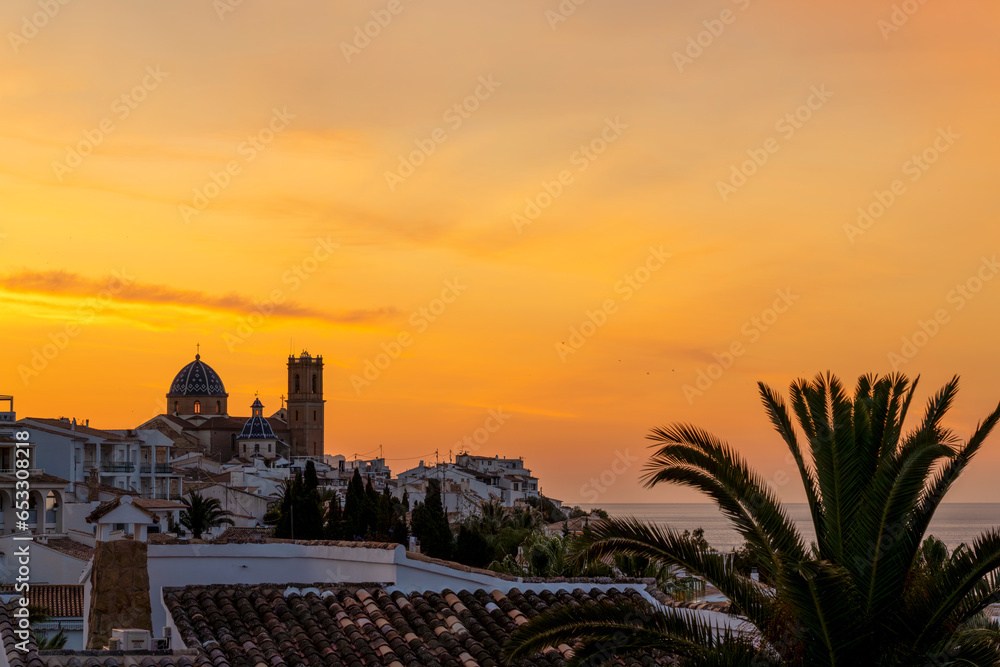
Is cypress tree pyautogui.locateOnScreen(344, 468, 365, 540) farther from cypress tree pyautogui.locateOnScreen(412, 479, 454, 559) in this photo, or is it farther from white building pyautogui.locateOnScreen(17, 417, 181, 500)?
white building pyautogui.locateOnScreen(17, 417, 181, 500)

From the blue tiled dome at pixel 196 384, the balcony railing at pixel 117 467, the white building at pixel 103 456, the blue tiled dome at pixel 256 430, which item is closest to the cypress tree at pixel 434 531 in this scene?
the white building at pixel 103 456

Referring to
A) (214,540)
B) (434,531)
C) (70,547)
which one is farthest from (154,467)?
(214,540)

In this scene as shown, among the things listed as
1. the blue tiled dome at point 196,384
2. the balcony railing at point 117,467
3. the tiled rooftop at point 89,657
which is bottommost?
the tiled rooftop at point 89,657

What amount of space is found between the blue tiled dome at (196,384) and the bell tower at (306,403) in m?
15.5

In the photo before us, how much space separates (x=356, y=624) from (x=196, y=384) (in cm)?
12999

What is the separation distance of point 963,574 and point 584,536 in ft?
9.02

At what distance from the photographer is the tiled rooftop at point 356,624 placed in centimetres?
1094

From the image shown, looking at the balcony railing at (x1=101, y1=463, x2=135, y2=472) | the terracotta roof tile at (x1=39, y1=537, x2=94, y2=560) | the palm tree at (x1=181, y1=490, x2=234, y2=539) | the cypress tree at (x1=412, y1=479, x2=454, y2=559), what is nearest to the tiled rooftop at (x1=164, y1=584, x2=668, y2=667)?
Result: the cypress tree at (x1=412, y1=479, x2=454, y2=559)

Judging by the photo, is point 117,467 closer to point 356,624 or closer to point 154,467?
point 154,467

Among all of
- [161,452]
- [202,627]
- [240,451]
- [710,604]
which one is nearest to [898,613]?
[710,604]

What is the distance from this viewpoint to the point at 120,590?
12789 millimetres

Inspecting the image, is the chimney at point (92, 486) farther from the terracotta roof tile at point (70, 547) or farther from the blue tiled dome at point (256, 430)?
the blue tiled dome at point (256, 430)

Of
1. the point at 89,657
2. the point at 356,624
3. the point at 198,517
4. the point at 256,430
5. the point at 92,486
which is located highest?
the point at 256,430

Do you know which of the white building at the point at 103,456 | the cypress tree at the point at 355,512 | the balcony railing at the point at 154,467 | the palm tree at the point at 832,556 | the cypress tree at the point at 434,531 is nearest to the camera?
the palm tree at the point at 832,556
